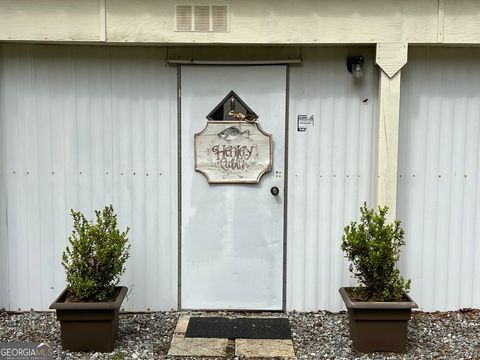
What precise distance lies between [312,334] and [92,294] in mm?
1630

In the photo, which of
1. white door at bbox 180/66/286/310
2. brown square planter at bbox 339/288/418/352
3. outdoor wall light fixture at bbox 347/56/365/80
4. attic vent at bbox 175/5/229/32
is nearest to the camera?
brown square planter at bbox 339/288/418/352

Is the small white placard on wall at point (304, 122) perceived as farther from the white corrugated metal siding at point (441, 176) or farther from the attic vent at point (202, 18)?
the attic vent at point (202, 18)

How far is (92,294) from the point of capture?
349cm

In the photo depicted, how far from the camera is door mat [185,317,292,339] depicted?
149 inches

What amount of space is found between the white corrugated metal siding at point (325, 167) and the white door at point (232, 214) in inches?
4.8

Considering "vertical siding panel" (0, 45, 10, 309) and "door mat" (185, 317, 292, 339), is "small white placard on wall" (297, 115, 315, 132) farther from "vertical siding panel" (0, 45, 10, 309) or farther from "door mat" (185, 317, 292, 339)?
"vertical siding panel" (0, 45, 10, 309)

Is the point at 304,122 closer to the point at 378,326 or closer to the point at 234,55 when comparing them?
the point at 234,55

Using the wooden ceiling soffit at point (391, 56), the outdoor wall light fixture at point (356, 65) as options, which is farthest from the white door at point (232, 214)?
the wooden ceiling soffit at point (391, 56)

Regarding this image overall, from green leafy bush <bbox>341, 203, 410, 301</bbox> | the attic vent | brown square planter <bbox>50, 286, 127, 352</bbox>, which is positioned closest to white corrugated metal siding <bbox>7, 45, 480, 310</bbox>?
the attic vent

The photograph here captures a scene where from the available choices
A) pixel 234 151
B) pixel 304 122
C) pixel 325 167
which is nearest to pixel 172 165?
pixel 234 151

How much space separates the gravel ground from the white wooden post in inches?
36.4

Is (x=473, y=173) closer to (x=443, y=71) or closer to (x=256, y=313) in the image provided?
(x=443, y=71)

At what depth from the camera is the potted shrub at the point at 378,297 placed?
3.42 metres

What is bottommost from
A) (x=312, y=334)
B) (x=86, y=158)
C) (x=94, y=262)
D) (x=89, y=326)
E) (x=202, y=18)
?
(x=312, y=334)
